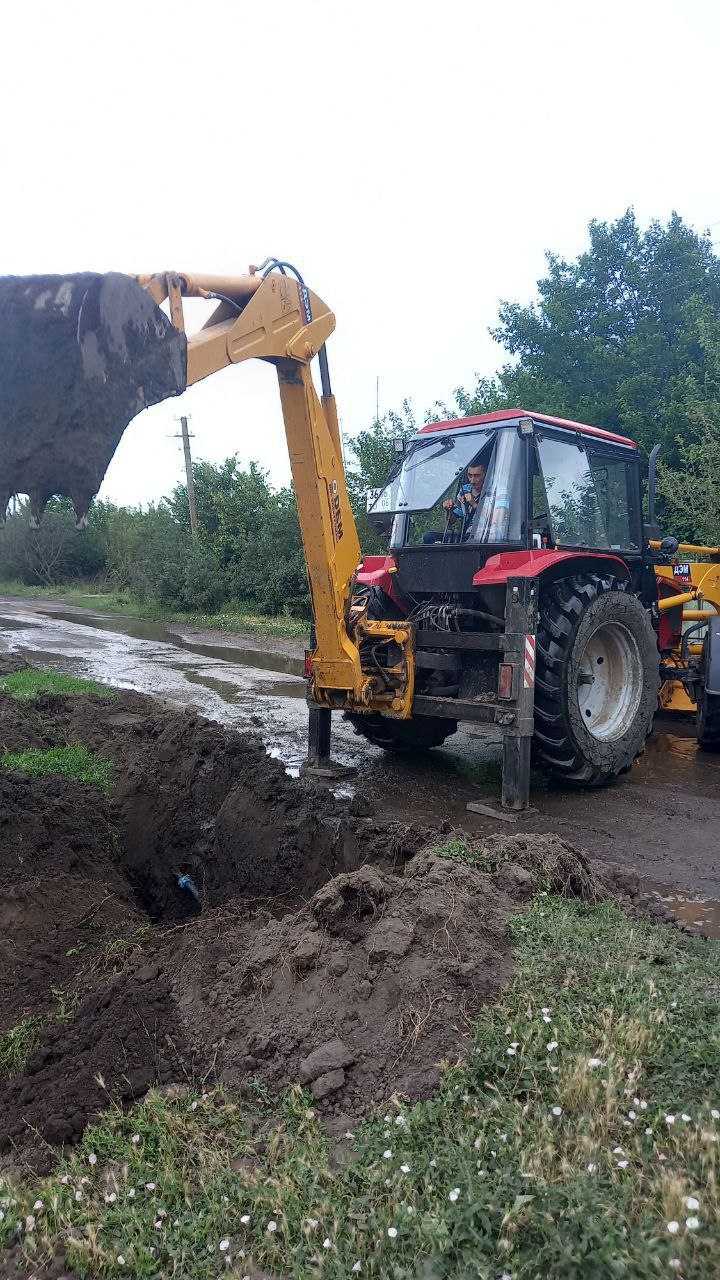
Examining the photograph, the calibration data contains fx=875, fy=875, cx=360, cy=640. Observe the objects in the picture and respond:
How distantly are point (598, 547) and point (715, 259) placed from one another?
468 inches

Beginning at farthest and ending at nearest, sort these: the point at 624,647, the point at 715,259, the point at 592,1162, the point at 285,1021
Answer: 1. the point at 715,259
2. the point at 624,647
3. the point at 285,1021
4. the point at 592,1162

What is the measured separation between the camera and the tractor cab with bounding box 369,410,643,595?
258 inches

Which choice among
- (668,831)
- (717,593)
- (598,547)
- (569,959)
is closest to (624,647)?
(598,547)

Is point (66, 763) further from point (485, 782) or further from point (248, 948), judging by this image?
point (248, 948)

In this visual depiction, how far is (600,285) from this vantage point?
17.5 metres

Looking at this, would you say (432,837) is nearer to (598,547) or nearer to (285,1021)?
(285,1021)

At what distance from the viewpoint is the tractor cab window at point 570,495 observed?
672cm

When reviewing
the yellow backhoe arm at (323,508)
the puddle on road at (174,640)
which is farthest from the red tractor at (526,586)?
the puddle on road at (174,640)

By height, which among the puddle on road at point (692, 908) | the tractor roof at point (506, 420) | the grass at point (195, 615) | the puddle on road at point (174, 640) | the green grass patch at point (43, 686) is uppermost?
the tractor roof at point (506, 420)

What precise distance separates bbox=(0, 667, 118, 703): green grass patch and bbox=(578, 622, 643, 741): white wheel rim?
189 inches

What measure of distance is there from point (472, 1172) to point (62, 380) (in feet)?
11.7

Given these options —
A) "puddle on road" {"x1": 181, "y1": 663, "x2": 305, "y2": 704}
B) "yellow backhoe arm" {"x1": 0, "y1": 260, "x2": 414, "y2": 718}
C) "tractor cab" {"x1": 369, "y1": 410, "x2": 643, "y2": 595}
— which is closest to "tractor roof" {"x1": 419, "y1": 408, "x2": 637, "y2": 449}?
"tractor cab" {"x1": 369, "y1": 410, "x2": 643, "y2": 595}

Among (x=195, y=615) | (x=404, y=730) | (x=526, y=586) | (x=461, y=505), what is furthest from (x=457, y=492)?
(x=195, y=615)

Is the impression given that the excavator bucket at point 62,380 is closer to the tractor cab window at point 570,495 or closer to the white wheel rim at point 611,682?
the tractor cab window at point 570,495
